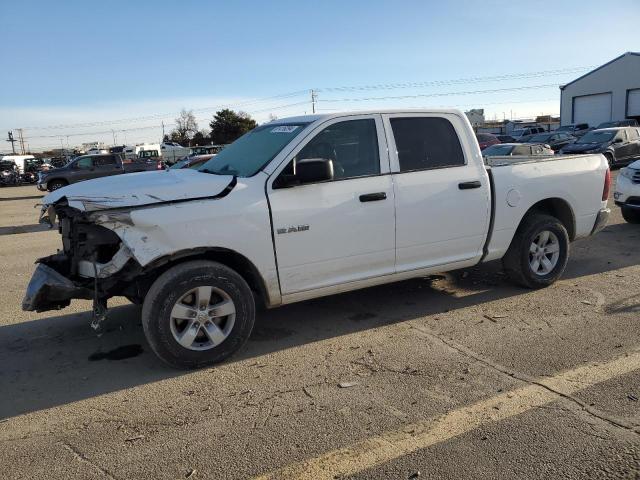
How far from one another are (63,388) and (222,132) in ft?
242

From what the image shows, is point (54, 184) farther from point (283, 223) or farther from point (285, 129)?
point (283, 223)

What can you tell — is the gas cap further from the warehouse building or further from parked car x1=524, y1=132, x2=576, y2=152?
the warehouse building

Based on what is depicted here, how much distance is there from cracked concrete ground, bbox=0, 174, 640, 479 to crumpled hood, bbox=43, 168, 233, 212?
131cm

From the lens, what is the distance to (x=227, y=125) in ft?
243

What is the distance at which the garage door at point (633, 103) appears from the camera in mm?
44562

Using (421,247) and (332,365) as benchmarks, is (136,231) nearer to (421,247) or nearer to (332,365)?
(332,365)

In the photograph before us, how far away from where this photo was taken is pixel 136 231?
390cm

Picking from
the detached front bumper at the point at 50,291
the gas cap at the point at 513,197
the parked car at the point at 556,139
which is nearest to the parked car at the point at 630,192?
the gas cap at the point at 513,197

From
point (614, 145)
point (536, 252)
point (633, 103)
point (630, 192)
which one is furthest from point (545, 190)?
point (633, 103)

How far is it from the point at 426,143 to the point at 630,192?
20.3 feet

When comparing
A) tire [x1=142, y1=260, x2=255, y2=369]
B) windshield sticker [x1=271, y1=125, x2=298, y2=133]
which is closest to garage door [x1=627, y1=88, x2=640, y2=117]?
windshield sticker [x1=271, y1=125, x2=298, y2=133]

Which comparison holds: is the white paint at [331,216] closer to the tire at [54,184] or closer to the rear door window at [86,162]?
the tire at [54,184]

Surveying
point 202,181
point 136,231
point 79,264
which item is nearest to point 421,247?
point 202,181

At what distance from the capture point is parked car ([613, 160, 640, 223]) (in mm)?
9367
